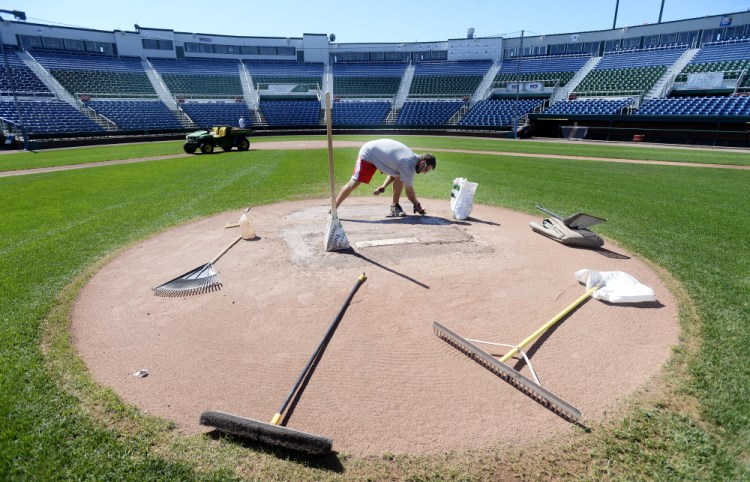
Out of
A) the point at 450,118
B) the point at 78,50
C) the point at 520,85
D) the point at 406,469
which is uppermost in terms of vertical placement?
the point at 78,50

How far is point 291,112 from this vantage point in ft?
147

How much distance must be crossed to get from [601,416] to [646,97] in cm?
4118

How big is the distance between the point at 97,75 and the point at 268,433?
5429 centimetres

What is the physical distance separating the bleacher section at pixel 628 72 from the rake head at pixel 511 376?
41.6 metres

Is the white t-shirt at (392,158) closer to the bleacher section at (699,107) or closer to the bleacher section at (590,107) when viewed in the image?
the bleacher section at (699,107)

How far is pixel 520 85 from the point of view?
4284cm

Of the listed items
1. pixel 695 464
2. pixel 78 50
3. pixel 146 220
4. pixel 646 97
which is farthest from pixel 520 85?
pixel 78 50

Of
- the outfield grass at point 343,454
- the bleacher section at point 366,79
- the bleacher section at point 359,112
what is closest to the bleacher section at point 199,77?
the bleacher section at point 366,79

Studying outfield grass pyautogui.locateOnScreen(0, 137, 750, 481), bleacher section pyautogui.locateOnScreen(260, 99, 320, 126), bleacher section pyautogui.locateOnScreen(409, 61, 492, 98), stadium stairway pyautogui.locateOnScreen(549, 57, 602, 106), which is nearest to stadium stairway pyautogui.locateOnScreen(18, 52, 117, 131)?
bleacher section pyautogui.locateOnScreen(260, 99, 320, 126)

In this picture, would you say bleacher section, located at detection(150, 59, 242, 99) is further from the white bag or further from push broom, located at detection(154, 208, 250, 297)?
push broom, located at detection(154, 208, 250, 297)

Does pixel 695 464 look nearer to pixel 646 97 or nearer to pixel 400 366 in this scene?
pixel 400 366

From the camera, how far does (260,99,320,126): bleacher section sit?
43188mm

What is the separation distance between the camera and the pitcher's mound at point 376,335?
2.94 metres

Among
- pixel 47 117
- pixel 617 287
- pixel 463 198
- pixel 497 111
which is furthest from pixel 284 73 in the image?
pixel 617 287
